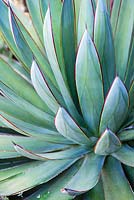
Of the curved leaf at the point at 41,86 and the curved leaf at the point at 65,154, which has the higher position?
the curved leaf at the point at 41,86

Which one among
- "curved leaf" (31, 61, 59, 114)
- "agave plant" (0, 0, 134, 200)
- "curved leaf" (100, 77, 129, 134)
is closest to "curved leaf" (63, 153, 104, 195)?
"agave plant" (0, 0, 134, 200)

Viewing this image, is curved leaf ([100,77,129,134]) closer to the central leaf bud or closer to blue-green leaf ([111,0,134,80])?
the central leaf bud

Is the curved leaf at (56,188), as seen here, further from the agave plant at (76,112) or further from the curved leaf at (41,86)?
the curved leaf at (41,86)

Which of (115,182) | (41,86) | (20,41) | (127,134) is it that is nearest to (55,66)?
(41,86)

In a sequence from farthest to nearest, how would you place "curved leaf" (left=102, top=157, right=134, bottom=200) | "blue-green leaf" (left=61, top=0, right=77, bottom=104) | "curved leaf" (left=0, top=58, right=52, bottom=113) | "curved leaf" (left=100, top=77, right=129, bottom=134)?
"curved leaf" (left=0, top=58, right=52, bottom=113), "blue-green leaf" (left=61, top=0, right=77, bottom=104), "curved leaf" (left=102, top=157, right=134, bottom=200), "curved leaf" (left=100, top=77, right=129, bottom=134)

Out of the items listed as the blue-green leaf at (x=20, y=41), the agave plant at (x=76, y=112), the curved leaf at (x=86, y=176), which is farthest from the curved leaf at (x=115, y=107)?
the blue-green leaf at (x=20, y=41)

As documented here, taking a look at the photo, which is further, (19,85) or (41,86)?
(19,85)

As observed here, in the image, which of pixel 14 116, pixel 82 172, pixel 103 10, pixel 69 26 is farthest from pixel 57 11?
pixel 82 172

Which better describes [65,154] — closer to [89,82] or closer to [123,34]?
[89,82]

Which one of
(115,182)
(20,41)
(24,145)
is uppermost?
(20,41)
